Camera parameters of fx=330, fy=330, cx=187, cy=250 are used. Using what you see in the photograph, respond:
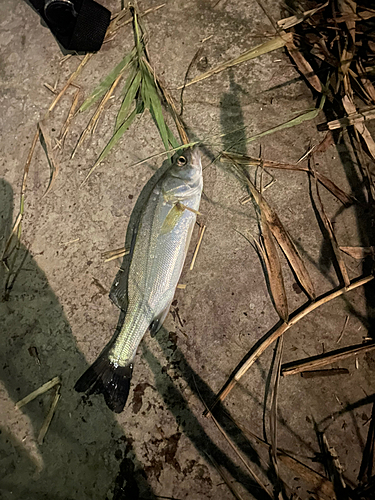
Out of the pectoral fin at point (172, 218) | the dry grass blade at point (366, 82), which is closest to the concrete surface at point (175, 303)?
the pectoral fin at point (172, 218)

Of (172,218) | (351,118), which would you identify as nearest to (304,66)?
(351,118)

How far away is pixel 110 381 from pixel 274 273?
1808mm

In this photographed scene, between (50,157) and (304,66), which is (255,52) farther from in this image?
(50,157)

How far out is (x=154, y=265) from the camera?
297 cm

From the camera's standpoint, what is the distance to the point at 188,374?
310 cm

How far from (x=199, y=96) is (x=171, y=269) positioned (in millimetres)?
1803

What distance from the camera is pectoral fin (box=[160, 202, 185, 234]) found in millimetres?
2975

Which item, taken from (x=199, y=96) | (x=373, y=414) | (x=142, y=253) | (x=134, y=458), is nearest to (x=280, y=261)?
(x=142, y=253)

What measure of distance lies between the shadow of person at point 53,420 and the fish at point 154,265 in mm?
321

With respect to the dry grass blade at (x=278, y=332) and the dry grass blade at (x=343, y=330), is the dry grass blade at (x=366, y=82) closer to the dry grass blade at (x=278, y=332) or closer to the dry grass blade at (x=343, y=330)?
the dry grass blade at (x=278, y=332)

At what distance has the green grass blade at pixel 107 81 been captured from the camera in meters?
3.46

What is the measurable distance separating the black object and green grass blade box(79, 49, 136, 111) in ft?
1.03

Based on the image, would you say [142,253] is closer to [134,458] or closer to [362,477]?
[134,458]

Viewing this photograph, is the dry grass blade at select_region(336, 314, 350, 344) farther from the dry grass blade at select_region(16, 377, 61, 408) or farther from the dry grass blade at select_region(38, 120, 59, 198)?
the dry grass blade at select_region(38, 120, 59, 198)
